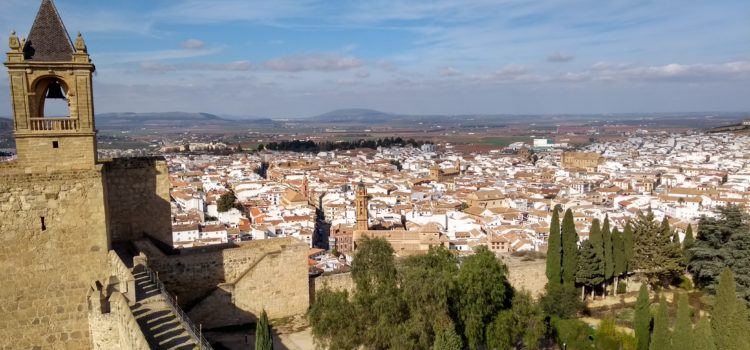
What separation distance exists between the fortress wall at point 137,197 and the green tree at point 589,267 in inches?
556

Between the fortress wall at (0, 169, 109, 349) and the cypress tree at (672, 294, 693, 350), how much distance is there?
43.5 ft

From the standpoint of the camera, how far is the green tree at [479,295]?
12984mm

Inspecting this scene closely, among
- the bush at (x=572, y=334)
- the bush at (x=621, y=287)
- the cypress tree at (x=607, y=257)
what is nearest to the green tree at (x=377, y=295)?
the bush at (x=572, y=334)

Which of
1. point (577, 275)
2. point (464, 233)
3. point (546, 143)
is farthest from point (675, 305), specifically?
point (546, 143)

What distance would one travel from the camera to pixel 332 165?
103438mm

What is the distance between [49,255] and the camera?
34.2 ft

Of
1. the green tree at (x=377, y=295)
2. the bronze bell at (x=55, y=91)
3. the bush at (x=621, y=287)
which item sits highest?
the bronze bell at (x=55, y=91)

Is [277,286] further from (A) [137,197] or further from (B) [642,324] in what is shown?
(B) [642,324]

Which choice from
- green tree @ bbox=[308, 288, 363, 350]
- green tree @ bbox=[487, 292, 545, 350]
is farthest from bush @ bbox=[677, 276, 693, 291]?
green tree @ bbox=[308, 288, 363, 350]

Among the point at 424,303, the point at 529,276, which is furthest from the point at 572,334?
the point at 424,303

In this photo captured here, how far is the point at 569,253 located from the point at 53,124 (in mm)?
16348

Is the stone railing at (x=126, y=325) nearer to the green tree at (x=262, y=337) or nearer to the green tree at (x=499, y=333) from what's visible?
the green tree at (x=262, y=337)

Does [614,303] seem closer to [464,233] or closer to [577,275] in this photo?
[577,275]

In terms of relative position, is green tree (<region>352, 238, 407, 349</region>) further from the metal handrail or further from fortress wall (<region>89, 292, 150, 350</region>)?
fortress wall (<region>89, 292, 150, 350</region>)
